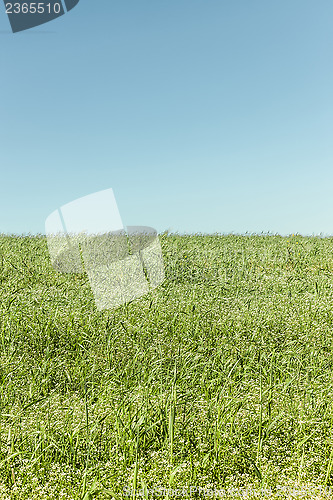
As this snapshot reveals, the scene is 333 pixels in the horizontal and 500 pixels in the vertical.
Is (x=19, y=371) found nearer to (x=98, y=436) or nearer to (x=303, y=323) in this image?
(x=98, y=436)

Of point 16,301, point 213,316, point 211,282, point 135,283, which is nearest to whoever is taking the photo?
point 213,316

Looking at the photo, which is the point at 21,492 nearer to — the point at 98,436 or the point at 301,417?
the point at 98,436

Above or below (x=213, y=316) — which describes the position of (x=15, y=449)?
above

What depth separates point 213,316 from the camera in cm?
665

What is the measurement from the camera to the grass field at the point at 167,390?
3.03 m

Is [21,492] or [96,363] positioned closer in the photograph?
[21,492]

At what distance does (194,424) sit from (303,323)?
381 cm

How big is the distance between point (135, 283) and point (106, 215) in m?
1.76

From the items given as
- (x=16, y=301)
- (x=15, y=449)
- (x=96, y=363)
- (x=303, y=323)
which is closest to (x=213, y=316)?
(x=303, y=323)

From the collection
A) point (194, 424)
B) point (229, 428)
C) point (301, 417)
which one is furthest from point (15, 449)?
point (301, 417)

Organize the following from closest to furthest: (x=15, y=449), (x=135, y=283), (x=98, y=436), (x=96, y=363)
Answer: (x=15, y=449) < (x=98, y=436) < (x=96, y=363) < (x=135, y=283)

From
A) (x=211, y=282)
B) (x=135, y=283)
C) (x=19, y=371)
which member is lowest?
(x=211, y=282)

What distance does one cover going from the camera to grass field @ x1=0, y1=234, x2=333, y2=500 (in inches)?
119

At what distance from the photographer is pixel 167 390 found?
14.3ft
